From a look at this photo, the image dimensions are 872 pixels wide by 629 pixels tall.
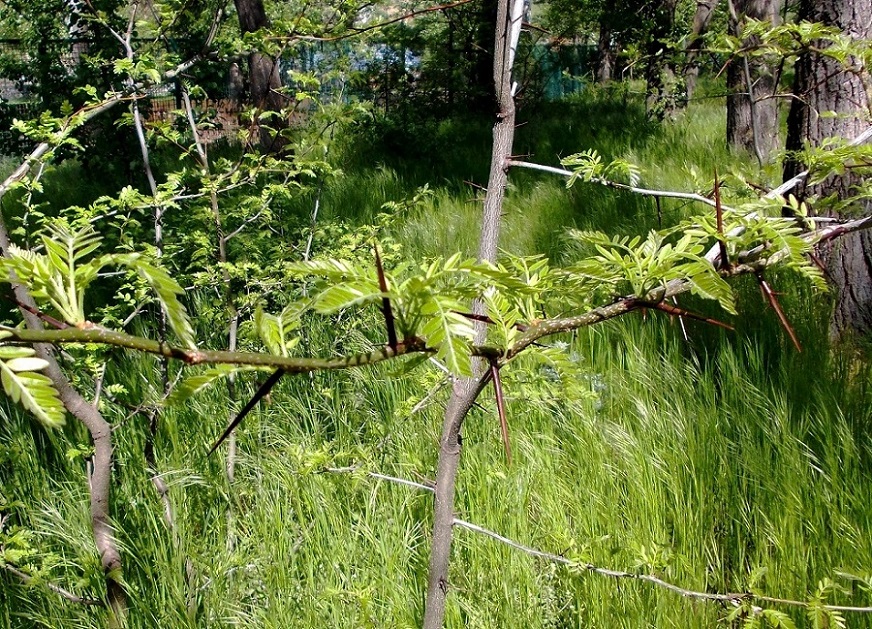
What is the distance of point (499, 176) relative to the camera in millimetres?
1151

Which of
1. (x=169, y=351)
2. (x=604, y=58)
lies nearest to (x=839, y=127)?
(x=169, y=351)

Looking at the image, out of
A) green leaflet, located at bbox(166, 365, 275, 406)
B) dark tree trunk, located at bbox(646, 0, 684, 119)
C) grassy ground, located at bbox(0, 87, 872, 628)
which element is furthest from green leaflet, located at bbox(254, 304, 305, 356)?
dark tree trunk, located at bbox(646, 0, 684, 119)

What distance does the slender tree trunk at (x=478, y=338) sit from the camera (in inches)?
41.6

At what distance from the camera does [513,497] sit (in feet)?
6.13

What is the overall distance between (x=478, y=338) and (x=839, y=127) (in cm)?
230

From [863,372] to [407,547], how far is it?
1573 mm

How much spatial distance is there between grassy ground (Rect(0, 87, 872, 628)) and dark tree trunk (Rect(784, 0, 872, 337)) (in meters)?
0.27

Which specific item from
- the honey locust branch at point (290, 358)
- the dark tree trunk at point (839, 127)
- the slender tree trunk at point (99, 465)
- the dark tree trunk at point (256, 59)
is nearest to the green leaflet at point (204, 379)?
the honey locust branch at point (290, 358)

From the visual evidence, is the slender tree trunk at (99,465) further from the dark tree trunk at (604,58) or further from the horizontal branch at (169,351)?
the dark tree trunk at (604,58)

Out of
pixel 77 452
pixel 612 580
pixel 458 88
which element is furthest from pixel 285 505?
pixel 458 88

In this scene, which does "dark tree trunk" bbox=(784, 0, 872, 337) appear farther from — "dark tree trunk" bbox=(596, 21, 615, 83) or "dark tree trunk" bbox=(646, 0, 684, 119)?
"dark tree trunk" bbox=(596, 21, 615, 83)

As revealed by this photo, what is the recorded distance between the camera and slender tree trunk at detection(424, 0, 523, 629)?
1058mm

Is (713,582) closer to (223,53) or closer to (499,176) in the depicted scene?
(499,176)

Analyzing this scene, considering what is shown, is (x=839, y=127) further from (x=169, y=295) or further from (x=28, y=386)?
(x=28, y=386)
